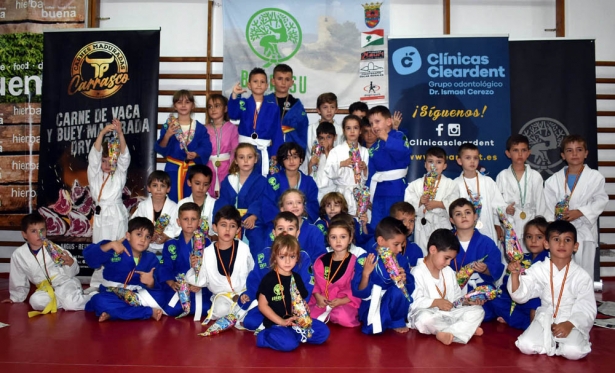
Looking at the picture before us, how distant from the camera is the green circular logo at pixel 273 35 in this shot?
6418mm

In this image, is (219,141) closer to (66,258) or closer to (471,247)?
(66,258)

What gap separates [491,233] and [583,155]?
1.14 meters

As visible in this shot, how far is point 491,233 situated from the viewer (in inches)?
201

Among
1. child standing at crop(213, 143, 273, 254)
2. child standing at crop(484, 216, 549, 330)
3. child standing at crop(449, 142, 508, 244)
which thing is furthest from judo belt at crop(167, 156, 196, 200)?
child standing at crop(484, 216, 549, 330)

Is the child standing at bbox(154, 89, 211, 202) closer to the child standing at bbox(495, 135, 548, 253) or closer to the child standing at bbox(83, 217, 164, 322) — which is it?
the child standing at bbox(83, 217, 164, 322)

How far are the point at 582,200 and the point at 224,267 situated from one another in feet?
10.9

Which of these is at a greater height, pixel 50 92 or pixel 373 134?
pixel 50 92

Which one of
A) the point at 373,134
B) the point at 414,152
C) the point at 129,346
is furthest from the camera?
the point at 414,152

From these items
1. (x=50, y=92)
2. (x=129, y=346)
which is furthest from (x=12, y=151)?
(x=129, y=346)

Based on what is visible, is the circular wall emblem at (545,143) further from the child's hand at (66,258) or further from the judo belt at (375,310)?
the child's hand at (66,258)

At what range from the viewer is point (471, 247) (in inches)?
173

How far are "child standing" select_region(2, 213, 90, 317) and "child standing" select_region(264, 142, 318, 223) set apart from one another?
5.75 ft

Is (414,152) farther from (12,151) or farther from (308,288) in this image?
(12,151)

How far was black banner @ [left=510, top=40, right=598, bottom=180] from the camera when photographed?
615cm
